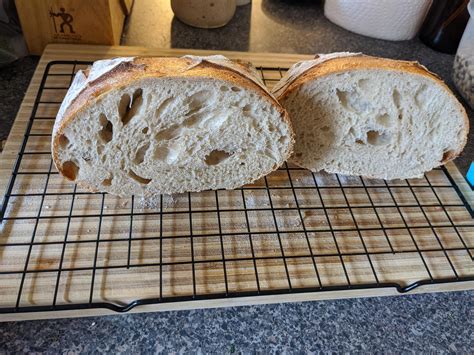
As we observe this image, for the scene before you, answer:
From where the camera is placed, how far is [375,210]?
1.13 m

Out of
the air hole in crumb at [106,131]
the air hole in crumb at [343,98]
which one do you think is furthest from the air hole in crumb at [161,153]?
the air hole in crumb at [343,98]

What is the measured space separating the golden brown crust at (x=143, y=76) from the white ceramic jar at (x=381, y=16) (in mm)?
889

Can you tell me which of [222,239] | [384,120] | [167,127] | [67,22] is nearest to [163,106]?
[167,127]

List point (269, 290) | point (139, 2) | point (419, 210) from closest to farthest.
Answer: point (269, 290)
point (419, 210)
point (139, 2)

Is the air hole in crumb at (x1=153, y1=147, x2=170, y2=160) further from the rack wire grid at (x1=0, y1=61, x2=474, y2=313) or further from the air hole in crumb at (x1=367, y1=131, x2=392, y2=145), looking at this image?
the air hole in crumb at (x1=367, y1=131, x2=392, y2=145)

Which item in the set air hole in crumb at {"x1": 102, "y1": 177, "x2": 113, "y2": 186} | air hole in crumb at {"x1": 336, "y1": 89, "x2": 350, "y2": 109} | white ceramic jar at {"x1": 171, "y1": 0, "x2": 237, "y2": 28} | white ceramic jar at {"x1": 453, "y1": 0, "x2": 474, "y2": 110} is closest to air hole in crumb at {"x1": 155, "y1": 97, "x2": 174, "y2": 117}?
air hole in crumb at {"x1": 102, "y1": 177, "x2": 113, "y2": 186}

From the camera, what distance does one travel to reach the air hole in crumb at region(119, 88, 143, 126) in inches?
37.0

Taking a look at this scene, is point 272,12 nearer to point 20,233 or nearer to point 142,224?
point 142,224

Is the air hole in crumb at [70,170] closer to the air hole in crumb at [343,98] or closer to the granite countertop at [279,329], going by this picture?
the granite countertop at [279,329]

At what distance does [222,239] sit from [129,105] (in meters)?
0.35

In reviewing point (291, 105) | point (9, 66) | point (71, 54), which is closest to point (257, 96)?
point (291, 105)

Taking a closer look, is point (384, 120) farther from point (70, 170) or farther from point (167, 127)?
point (70, 170)

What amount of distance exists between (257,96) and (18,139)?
65 cm

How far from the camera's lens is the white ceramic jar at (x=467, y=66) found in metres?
1.43
